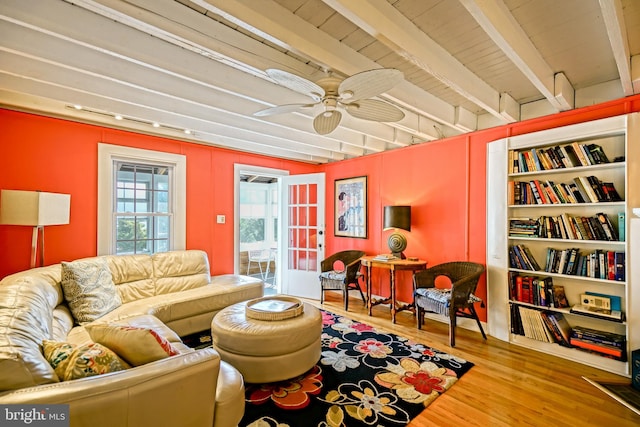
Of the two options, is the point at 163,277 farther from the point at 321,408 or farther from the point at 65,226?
the point at 321,408

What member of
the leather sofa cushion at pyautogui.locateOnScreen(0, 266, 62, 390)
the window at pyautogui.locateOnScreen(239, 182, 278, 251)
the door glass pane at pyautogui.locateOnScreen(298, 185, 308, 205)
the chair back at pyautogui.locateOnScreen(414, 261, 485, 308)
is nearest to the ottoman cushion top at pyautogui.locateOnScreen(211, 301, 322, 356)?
the leather sofa cushion at pyautogui.locateOnScreen(0, 266, 62, 390)

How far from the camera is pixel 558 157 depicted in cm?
268

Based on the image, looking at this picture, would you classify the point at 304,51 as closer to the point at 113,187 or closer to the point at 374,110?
the point at 374,110

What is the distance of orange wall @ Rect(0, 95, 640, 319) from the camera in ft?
9.24

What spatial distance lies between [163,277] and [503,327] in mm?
3826

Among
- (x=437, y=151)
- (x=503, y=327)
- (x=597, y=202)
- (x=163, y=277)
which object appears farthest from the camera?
(x=437, y=151)

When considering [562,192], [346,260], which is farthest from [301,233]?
[562,192]

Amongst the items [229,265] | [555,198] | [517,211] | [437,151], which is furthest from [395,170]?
[229,265]

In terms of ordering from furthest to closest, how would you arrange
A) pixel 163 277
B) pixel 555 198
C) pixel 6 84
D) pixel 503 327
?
pixel 163 277 < pixel 503 327 < pixel 555 198 < pixel 6 84

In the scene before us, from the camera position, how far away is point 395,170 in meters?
4.22

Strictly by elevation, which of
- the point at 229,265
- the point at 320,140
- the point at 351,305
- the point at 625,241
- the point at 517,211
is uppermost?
the point at 320,140

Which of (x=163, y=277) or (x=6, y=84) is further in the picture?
(x=163, y=277)

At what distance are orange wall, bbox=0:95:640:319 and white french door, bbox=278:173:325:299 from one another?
478 mm

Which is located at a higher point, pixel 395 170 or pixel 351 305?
pixel 395 170
